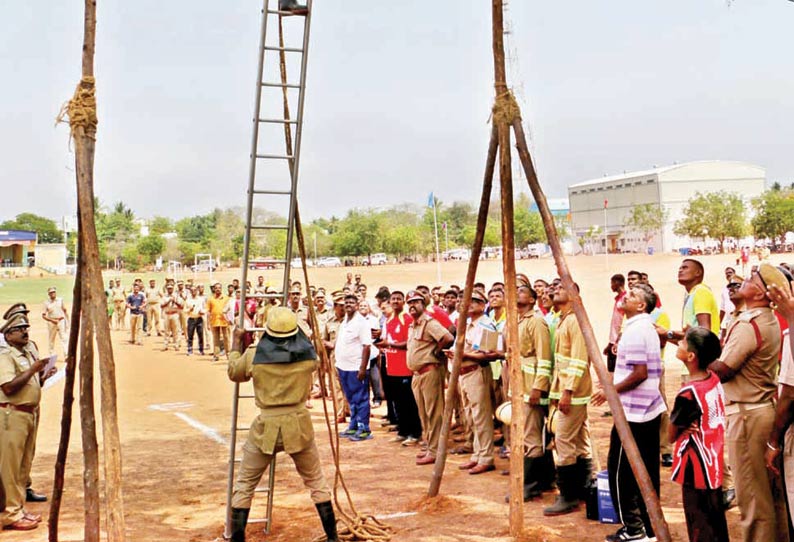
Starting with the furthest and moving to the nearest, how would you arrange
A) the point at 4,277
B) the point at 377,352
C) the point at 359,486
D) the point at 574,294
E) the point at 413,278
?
the point at 4,277
the point at 413,278
the point at 377,352
the point at 359,486
the point at 574,294

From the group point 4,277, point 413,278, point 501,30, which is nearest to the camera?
point 501,30

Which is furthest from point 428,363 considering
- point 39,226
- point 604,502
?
point 39,226

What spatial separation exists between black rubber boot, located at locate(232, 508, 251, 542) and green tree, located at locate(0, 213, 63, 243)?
129649mm

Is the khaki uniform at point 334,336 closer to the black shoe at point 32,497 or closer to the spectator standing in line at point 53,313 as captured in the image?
the black shoe at point 32,497

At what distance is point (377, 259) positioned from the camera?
9006cm

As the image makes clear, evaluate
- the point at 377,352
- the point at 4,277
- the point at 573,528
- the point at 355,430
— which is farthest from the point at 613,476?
the point at 4,277

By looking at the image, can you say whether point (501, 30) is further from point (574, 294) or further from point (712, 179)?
point (712, 179)

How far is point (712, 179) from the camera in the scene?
9356 centimetres

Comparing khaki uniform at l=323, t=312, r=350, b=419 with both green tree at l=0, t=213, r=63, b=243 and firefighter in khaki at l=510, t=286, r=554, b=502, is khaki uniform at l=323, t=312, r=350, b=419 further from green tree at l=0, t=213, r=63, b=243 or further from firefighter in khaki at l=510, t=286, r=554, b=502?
green tree at l=0, t=213, r=63, b=243

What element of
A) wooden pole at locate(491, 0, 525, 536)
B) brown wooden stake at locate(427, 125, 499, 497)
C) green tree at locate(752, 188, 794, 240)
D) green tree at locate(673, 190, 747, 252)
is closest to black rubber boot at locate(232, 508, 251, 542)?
brown wooden stake at locate(427, 125, 499, 497)

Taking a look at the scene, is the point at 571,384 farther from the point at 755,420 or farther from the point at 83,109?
the point at 83,109

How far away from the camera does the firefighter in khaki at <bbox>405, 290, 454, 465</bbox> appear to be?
988 cm

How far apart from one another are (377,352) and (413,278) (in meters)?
46.6

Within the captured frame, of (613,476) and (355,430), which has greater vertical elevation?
(613,476)
